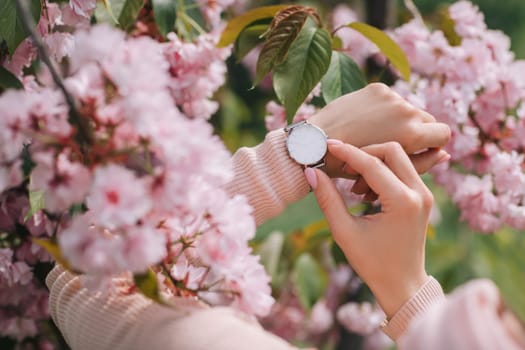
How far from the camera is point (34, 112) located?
587 mm

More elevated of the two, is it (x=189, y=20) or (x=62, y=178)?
(x=62, y=178)

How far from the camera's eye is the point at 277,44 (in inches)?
38.9

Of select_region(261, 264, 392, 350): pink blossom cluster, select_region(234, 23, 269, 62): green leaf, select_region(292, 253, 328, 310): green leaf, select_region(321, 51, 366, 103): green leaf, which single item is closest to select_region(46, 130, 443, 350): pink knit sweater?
select_region(321, 51, 366, 103): green leaf

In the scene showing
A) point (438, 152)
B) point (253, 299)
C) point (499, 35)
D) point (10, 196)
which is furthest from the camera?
point (499, 35)

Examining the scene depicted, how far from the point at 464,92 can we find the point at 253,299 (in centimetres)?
64

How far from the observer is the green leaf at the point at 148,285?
0.64m

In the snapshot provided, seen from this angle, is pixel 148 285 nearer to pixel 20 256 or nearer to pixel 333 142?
A: pixel 333 142

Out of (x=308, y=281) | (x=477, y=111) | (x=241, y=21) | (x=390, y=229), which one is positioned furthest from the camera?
(x=308, y=281)

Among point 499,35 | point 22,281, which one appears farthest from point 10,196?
point 499,35

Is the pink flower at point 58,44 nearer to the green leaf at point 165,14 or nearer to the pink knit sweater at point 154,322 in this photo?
the green leaf at point 165,14

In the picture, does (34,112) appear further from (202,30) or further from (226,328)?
(202,30)

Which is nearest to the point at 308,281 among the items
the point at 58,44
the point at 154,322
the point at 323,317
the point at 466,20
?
Result: the point at 323,317

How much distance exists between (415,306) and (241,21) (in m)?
0.53

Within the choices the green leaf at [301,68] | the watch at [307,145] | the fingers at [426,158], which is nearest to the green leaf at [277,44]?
the green leaf at [301,68]
